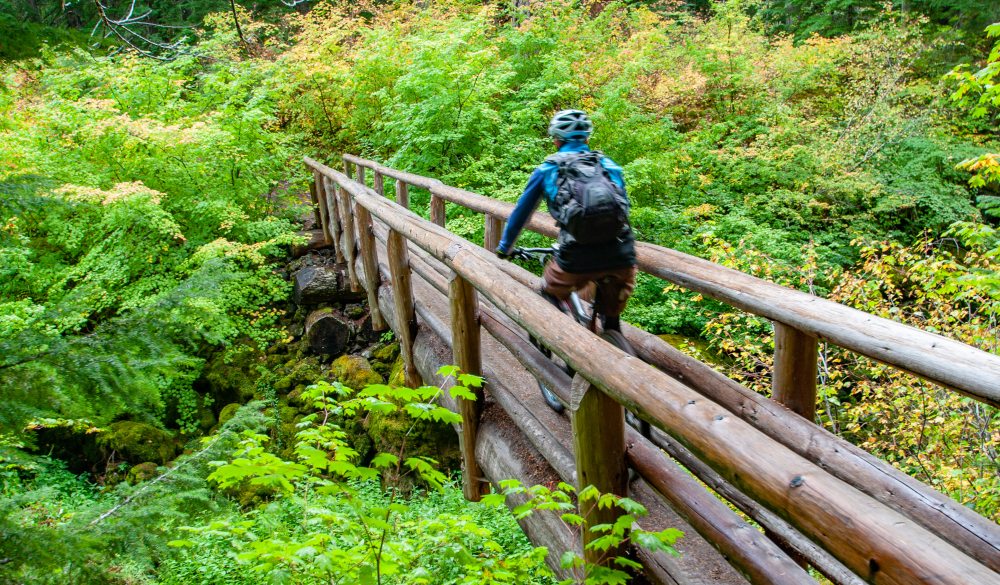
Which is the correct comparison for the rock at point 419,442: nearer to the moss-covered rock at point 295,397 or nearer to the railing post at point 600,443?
the moss-covered rock at point 295,397

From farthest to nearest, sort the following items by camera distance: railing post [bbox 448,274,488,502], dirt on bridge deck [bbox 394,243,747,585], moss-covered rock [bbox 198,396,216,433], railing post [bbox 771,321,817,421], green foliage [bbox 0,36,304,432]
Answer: moss-covered rock [bbox 198,396,216,433] < green foliage [bbox 0,36,304,432] < railing post [bbox 448,274,488,502] < railing post [bbox 771,321,817,421] < dirt on bridge deck [bbox 394,243,747,585]

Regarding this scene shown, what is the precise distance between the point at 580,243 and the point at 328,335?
657 centimetres

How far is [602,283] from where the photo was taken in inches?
125

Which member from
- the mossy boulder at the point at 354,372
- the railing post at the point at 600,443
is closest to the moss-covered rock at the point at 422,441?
the mossy boulder at the point at 354,372

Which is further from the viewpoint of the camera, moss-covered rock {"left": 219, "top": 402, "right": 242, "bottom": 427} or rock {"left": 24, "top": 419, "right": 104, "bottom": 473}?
moss-covered rock {"left": 219, "top": 402, "right": 242, "bottom": 427}

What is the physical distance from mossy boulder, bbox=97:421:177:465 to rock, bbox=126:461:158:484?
153 millimetres

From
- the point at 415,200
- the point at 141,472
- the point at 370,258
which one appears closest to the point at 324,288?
the point at 415,200

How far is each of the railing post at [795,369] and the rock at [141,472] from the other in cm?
731

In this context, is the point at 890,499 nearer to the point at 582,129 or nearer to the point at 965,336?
the point at 582,129

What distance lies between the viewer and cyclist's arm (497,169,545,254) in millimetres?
3026

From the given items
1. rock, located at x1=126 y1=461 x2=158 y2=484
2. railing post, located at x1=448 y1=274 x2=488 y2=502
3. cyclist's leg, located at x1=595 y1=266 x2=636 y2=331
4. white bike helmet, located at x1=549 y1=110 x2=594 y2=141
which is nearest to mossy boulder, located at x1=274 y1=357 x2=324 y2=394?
rock, located at x1=126 y1=461 x2=158 y2=484

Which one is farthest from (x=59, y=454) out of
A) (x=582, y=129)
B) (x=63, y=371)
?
(x=582, y=129)

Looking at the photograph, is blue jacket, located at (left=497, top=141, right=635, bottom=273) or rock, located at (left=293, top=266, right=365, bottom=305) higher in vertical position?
blue jacket, located at (left=497, top=141, right=635, bottom=273)

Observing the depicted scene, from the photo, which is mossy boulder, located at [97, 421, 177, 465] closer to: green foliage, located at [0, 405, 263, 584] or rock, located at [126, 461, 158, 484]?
rock, located at [126, 461, 158, 484]
